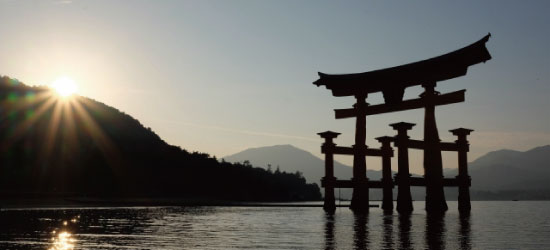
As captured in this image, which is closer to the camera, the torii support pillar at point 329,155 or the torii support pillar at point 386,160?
the torii support pillar at point 329,155

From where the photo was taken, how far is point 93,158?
7469cm

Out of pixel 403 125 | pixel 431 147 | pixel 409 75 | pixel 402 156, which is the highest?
pixel 409 75

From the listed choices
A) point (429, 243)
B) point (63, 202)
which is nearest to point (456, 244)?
point (429, 243)

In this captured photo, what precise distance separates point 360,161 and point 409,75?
19.5ft

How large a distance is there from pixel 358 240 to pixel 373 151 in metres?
18.9

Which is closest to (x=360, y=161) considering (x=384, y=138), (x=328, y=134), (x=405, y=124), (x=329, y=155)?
(x=329, y=155)

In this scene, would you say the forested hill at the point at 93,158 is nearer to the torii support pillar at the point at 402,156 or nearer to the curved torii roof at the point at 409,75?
the curved torii roof at the point at 409,75

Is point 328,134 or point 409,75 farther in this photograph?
point 328,134

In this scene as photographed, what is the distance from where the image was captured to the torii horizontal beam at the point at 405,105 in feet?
82.6

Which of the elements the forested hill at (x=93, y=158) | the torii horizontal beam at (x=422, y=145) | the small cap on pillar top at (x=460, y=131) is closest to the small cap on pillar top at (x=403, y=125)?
the torii horizontal beam at (x=422, y=145)

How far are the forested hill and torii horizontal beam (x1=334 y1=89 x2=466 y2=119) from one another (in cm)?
3814

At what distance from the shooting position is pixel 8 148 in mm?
66312

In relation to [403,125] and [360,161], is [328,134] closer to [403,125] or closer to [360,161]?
[360,161]

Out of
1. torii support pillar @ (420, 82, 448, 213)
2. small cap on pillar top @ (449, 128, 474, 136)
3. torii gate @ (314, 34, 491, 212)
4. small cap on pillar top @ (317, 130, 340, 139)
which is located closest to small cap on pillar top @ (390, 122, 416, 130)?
torii gate @ (314, 34, 491, 212)
